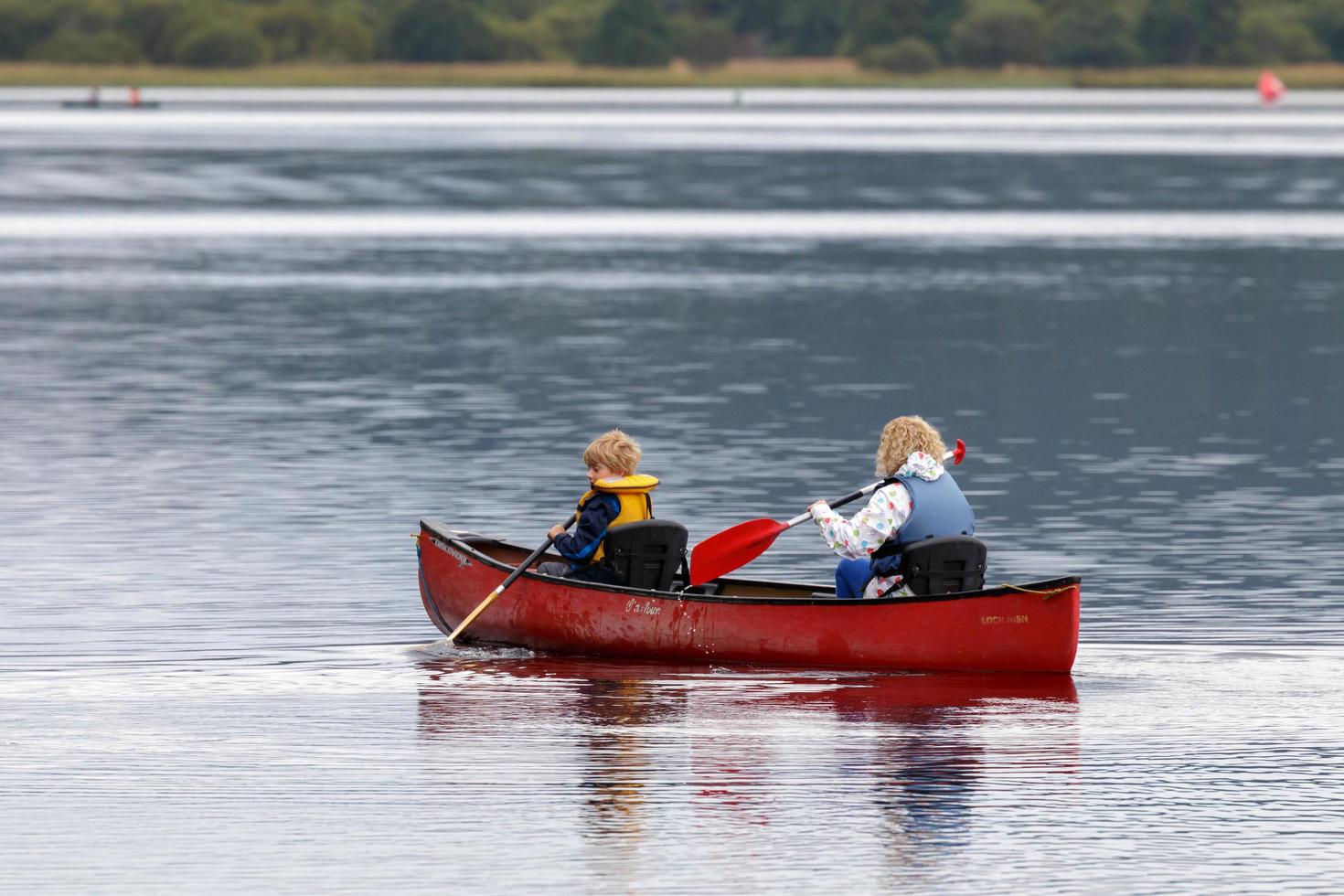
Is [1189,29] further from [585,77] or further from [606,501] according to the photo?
[606,501]

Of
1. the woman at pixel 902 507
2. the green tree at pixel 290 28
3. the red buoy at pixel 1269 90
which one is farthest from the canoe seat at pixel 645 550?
the green tree at pixel 290 28

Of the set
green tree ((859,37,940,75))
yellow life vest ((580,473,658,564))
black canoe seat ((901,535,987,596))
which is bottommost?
black canoe seat ((901,535,987,596))

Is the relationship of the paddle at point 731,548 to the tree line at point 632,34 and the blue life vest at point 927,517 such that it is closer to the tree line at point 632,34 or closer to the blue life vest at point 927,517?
the blue life vest at point 927,517

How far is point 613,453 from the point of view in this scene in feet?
39.7

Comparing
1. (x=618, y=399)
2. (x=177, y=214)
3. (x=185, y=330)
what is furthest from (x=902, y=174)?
(x=618, y=399)

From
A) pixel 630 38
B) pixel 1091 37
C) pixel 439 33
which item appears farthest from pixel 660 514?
pixel 630 38

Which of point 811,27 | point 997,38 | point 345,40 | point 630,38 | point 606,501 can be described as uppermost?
point 811,27

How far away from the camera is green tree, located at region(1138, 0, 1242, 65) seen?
395 ft

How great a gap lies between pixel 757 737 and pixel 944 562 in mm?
1493

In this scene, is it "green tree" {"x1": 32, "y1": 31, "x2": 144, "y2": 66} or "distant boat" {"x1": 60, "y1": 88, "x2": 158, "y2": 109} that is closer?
"distant boat" {"x1": 60, "y1": 88, "x2": 158, "y2": 109}

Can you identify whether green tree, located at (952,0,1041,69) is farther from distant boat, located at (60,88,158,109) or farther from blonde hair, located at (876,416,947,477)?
blonde hair, located at (876,416,947,477)

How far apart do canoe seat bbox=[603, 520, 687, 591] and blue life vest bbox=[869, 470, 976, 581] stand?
3.26 ft

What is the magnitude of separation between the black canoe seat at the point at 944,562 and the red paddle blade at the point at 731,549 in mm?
908

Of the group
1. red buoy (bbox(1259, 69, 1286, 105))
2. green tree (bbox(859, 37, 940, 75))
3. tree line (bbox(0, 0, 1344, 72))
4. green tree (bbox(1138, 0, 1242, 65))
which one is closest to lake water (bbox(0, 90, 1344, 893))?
red buoy (bbox(1259, 69, 1286, 105))
